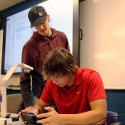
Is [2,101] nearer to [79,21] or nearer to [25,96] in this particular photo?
[25,96]

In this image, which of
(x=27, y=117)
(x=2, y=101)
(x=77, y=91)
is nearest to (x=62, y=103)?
(x=77, y=91)

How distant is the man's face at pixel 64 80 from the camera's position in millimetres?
1655

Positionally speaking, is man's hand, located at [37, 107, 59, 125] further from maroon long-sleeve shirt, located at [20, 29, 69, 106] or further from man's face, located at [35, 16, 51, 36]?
man's face, located at [35, 16, 51, 36]

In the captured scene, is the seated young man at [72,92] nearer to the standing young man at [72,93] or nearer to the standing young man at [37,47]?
the standing young man at [72,93]

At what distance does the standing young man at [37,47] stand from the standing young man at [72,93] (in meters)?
0.72

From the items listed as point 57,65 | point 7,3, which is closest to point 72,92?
point 57,65

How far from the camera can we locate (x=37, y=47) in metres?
2.61

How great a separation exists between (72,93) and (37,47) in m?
0.97

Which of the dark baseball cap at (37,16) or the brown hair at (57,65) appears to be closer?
the brown hair at (57,65)

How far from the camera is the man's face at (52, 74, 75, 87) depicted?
5.43 feet

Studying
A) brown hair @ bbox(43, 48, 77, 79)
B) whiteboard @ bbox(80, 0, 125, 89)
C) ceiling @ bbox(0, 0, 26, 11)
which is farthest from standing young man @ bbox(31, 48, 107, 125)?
ceiling @ bbox(0, 0, 26, 11)

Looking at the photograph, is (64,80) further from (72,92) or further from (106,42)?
(106,42)

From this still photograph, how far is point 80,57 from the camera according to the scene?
3174 mm

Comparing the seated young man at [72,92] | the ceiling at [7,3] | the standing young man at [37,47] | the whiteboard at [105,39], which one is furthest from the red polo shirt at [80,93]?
the ceiling at [7,3]
